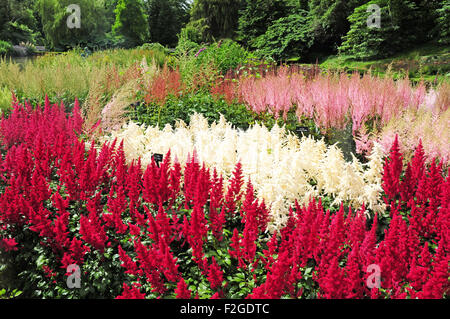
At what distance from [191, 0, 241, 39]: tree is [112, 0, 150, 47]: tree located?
25.6 ft

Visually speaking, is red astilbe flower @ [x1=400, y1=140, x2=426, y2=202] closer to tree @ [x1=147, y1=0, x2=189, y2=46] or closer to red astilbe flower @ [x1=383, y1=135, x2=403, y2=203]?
red astilbe flower @ [x1=383, y1=135, x2=403, y2=203]

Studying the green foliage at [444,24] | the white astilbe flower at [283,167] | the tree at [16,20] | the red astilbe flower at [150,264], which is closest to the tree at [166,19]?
the tree at [16,20]

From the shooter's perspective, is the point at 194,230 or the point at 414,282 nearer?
the point at 414,282

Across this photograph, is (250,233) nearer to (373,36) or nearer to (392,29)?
(373,36)

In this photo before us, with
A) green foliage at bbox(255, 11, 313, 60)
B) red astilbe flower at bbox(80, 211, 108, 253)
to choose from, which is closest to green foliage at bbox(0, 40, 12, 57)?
green foliage at bbox(255, 11, 313, 60)

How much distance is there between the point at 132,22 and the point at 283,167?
96.5ft

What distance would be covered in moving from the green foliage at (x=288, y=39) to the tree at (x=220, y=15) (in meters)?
5.16

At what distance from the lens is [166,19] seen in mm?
29047

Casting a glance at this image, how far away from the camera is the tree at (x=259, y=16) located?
18.2 m

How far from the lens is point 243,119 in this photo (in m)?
5.00

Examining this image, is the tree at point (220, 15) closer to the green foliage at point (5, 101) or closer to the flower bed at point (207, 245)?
the green foliage at point (5, 101)
